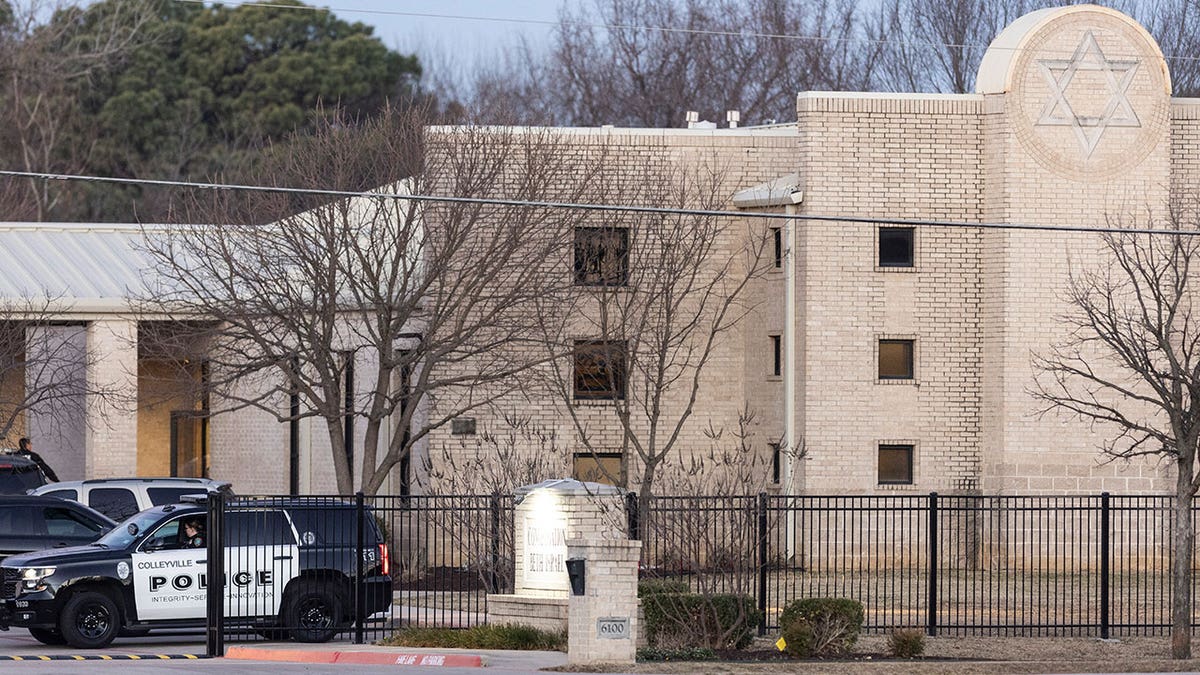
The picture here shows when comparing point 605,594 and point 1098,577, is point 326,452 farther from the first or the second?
point 605,594

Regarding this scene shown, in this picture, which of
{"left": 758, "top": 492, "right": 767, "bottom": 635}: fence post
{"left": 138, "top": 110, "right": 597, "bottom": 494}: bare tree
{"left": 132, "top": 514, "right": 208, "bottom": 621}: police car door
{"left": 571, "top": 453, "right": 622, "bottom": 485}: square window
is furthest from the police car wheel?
{"left": 571, "top": 453, "right": 622, "bottom": 485}: square window

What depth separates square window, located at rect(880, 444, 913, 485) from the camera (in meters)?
34.9

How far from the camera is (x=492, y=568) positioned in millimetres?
24969

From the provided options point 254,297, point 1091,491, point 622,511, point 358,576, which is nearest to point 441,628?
point 358,576

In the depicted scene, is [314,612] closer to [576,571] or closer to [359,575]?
[359,575]

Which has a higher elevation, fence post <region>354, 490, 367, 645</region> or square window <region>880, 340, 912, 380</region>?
square window <region>880, 340, 912, 380</region>

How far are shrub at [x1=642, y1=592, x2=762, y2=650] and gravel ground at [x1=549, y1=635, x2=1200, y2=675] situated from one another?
877mm

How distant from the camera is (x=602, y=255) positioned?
115ft

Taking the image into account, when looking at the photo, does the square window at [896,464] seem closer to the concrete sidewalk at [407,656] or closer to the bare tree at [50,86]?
the concrete sidewalk at [407,656]

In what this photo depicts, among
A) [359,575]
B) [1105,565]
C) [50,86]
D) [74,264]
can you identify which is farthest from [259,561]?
[50,86]

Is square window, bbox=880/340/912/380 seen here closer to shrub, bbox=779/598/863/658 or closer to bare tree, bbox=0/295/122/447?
shrub, bbox=779/598/863/658

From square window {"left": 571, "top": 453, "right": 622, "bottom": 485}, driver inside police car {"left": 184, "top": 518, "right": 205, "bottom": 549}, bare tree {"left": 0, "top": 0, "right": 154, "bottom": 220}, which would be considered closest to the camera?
driver inside police car {"left": 184, "top": 518, "right": 205, "bottom": 549}

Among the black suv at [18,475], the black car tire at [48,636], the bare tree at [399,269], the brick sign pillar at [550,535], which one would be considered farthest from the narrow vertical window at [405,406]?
the black car tire at [48,636]

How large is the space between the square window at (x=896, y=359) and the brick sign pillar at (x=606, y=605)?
15486 millimetres
